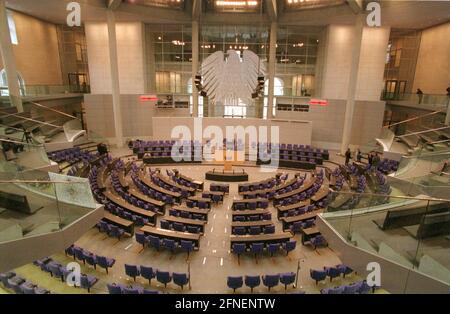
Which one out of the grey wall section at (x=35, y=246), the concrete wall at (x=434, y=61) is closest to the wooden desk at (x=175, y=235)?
the grey wall section at (x=35, y=246)

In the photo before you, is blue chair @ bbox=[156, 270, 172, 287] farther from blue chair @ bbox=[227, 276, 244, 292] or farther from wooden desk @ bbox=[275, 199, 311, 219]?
wooden desk @ bbox=[275, 199, 311, 219]

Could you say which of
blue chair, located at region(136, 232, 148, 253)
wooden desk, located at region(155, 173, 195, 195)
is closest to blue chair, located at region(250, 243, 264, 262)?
blue chair, located at region(136, 232, 148, 253)

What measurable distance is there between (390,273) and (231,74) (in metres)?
11.3

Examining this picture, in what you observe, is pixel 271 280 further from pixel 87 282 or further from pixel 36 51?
pixel 36 51

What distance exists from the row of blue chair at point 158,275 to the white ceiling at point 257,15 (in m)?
18.8

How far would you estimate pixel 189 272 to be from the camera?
8.43 meters

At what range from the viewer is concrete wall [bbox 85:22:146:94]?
24250mm

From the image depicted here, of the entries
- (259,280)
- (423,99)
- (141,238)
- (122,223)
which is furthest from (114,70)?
(423,99)

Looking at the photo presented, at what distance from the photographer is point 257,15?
24109 mm

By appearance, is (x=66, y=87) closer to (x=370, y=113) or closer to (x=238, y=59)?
(x=238, y=59)

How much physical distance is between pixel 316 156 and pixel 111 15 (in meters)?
18.5

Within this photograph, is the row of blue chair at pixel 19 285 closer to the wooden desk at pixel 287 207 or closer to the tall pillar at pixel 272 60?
the wooden desk at pixel 287 207

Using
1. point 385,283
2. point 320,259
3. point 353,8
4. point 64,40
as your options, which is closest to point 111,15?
point 64,40

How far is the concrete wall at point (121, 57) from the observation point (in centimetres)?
2425
